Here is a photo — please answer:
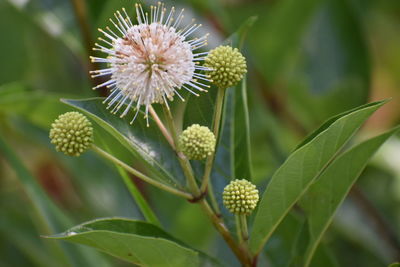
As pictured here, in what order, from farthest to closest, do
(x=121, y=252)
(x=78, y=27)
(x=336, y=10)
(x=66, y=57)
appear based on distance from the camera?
(x=66, y=57)
(x=336, y=10)
(x=78, y=27)
(x=121, y=252)

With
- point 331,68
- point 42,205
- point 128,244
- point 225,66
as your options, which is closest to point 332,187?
point 225,66

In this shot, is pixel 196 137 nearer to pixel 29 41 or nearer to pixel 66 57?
pixel 29 41

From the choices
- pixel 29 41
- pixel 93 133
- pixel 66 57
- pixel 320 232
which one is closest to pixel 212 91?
pixel 93 133

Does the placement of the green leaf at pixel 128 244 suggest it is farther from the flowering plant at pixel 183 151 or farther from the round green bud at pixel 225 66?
the round green bud at pixel 225 66

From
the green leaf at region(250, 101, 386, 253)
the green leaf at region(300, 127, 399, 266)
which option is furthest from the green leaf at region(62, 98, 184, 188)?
the green leaf at region(300, 127, 399, 266)

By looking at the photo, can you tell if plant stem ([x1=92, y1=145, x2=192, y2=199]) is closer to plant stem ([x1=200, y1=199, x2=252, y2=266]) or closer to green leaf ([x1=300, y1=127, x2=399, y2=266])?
plant stem ([x1=200, y1=199, x2=252, y2=266])

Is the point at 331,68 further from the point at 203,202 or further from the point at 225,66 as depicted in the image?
the point at 203,202
